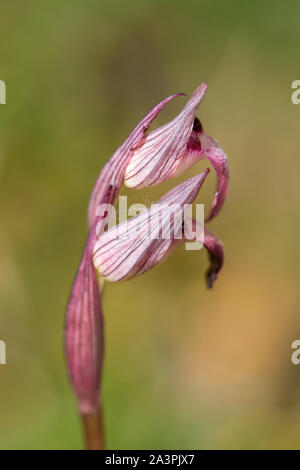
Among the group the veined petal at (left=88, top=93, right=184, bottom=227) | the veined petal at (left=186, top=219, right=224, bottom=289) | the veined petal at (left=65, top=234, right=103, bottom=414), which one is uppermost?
the veined petal at (left=88, top=93, right=184, bottom=227)

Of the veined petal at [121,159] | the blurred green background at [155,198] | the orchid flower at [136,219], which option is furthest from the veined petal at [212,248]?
the blurred green background at [155,198]

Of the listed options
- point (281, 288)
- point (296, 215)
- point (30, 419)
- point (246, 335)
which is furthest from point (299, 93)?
point (30, 419)

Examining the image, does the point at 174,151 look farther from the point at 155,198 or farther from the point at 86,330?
the point at 155,198

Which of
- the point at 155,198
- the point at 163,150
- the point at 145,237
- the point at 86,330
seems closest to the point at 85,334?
the point at 86,330

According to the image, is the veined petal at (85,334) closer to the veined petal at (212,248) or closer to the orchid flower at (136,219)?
the orchid flower at (136,219)

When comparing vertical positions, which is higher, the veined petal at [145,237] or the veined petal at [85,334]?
the veined petal at [145,237]

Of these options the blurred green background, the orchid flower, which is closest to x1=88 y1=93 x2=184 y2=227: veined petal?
the orchid flower

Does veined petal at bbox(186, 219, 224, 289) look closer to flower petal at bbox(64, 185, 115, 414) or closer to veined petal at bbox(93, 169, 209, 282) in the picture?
veined petal at bbox(93, 169, 209, 282)

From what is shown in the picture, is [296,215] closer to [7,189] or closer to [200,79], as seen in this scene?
[200,79]
